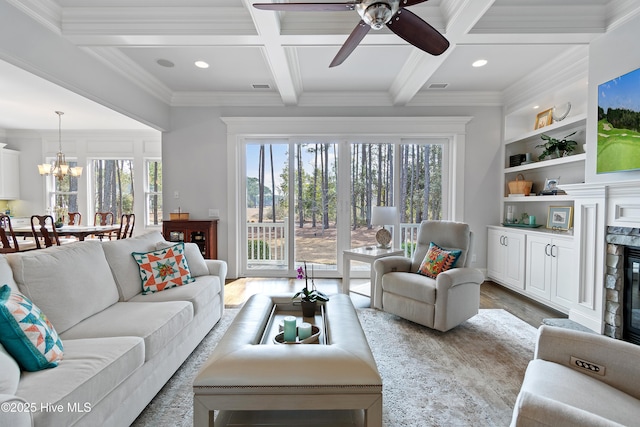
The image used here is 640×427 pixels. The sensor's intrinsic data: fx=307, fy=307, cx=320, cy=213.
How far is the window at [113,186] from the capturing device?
20.5ft

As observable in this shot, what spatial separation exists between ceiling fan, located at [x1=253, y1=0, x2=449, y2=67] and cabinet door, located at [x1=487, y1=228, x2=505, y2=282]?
314cm

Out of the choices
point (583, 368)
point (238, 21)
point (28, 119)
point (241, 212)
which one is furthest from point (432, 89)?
point (28, 119)

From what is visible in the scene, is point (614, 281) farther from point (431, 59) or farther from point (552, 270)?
point (431, 59)

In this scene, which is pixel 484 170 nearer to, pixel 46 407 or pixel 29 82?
pixel 46 407

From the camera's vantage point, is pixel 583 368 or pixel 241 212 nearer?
pixel 583 368

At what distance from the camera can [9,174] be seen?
600 centimetres

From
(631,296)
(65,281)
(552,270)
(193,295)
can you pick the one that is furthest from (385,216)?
(65,281)

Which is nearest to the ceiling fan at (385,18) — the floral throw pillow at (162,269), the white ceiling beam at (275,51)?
the white ceiling beam at (275,51)

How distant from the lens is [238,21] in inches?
105

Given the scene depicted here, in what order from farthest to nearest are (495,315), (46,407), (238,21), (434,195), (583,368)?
(434,195) → (495,315) → (238,21) → (583,368) → (46,407)

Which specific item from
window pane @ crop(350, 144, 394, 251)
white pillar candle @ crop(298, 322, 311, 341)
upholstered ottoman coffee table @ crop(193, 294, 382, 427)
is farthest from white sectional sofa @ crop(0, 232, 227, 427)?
window pane @ crop(350, 144, 394, 251)

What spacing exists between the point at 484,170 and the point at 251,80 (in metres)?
3.65

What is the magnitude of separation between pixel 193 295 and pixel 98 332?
0.72m

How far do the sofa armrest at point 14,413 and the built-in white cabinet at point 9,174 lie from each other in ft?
23.3
